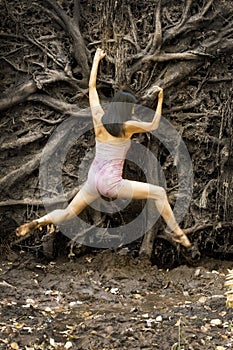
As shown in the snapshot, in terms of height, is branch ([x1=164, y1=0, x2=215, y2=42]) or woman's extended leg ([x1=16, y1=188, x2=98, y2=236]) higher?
branch ([x1=164, y1=0, x2=215, y2=42])

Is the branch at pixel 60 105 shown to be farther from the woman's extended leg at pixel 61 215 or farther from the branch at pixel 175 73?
the woman's extended leg at pixel 61 215

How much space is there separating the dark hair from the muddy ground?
177cm

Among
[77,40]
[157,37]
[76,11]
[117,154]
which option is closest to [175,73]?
[157,37]

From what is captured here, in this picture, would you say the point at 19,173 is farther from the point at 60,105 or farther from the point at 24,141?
the point at 60,105

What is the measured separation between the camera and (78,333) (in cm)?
629

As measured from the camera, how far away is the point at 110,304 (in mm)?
7465

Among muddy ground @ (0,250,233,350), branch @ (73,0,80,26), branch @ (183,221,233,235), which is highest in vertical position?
branch @ (73,0,80,26)

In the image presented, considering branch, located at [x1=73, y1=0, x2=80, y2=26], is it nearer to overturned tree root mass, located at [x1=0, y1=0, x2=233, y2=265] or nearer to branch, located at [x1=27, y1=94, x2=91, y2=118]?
overturned tree root mass, located at [x1=0, y1=0, x2=233, y2=265]

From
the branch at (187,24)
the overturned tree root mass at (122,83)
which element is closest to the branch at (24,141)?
the overturned tree root mass at (122,83)

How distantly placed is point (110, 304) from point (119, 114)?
7.02 feet

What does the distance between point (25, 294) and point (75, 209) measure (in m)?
1.17

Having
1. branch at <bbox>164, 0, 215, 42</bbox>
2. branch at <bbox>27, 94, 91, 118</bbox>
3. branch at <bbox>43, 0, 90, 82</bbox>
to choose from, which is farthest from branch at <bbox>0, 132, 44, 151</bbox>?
branch at <bbox>164, 0, 215, 42</bbox>

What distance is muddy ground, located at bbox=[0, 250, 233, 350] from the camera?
6.09 m

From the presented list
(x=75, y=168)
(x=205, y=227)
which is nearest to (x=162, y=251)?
(x=205, y=227)
